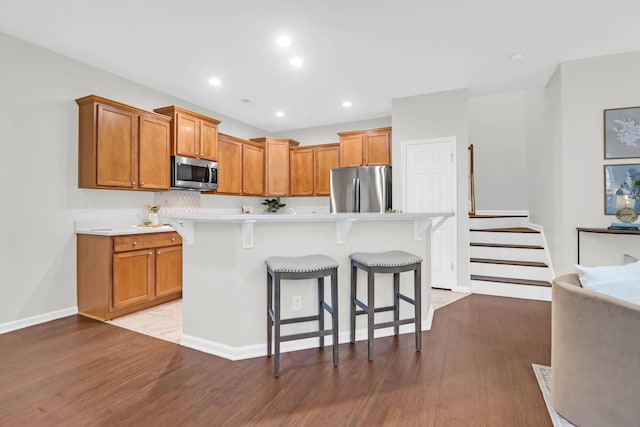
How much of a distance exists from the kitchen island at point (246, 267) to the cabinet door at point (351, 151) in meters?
2.82

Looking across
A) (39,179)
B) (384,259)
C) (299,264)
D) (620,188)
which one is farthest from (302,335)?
(620,188)

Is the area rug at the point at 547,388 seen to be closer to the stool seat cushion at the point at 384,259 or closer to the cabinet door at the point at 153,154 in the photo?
the stool seat cushion at the point at 384,259

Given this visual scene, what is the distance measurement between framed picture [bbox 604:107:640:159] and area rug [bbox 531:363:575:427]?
8.66 ft

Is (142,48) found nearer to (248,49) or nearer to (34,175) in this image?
(248,49)

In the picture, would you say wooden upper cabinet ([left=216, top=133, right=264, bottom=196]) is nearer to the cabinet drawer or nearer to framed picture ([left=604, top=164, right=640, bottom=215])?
the cabinet drawer

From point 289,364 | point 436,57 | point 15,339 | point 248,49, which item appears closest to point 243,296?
point 289,364

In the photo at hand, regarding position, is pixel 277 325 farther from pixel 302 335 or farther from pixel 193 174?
pixel 193 174

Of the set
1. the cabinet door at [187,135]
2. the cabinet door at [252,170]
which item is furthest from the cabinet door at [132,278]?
the cabinet door at [252,170]

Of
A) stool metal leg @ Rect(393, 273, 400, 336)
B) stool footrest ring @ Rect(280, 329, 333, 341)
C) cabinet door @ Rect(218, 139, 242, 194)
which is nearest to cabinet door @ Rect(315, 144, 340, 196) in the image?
cabinet door @ Rect(218, 139, 242, 194)

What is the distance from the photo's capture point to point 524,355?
2498 millimetres

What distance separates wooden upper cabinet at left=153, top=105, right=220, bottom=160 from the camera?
14.1 feet

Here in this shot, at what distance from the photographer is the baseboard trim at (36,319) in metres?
3.02

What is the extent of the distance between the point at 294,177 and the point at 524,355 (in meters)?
4.66

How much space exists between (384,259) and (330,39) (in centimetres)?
216
